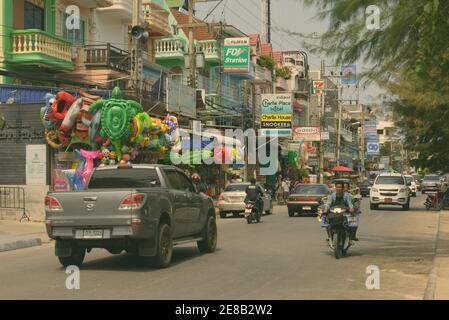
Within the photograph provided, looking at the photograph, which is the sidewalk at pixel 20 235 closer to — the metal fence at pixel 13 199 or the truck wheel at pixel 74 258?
the metal fence at pixel 13 199

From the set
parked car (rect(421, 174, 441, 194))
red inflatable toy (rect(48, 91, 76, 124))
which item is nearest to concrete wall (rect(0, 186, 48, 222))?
red inflatable toy (rect(48, 91, 76, 124))

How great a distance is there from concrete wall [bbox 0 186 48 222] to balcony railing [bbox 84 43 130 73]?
7194 millimetres

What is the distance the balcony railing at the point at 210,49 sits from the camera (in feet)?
142

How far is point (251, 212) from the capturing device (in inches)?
1008

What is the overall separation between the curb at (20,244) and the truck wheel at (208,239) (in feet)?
16.3

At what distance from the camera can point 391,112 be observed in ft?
105

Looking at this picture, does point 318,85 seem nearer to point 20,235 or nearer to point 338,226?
point 20,235

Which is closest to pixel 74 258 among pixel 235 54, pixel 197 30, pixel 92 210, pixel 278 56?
pixel 92 210

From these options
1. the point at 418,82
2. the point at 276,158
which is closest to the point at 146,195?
the point at 418,82

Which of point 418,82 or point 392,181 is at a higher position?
point 418,82

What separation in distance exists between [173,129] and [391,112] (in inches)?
439

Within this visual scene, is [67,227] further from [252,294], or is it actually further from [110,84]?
[110,84]

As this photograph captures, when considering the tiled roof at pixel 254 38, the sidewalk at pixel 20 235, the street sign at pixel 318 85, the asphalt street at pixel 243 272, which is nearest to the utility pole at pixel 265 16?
the tiled roof at pixel 254 38

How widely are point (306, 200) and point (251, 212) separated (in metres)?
5.02
